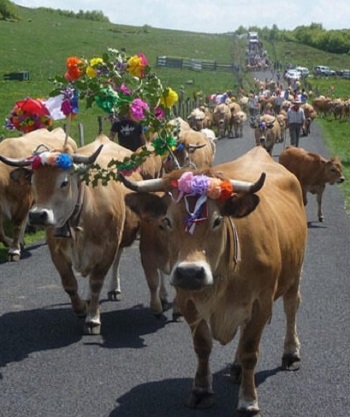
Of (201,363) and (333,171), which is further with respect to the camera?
(333,171)

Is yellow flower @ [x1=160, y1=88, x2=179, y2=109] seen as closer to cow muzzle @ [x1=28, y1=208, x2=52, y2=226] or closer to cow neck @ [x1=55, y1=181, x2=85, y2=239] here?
cow neck @ [x1=55, y1=181, x2=85, y2=239]

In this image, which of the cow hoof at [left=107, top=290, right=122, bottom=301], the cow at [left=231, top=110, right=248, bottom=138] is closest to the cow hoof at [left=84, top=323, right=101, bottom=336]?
the cow hoof at [left=107, top=290, right=122, bottom=301]

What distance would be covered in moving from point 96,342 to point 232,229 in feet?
8.15

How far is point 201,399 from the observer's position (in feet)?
18.8

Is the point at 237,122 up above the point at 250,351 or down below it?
below

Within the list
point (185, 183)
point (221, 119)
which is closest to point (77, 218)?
point (185, 183)

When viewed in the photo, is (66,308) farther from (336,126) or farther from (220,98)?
(336,126)

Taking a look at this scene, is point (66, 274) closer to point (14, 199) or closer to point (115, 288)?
point (115, 288)

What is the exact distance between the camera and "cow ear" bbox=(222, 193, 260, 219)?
5000 mm

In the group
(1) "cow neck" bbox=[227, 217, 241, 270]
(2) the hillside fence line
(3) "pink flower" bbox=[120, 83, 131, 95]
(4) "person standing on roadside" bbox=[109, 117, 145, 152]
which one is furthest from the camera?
(2) the hillside fence line

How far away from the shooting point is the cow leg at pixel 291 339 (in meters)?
6.56

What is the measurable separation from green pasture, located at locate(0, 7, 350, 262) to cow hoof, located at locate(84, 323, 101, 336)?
3826 millimetres

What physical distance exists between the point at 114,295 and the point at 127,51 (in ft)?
200

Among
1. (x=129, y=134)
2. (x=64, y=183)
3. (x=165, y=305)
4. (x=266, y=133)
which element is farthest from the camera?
(x=266, y=133)
